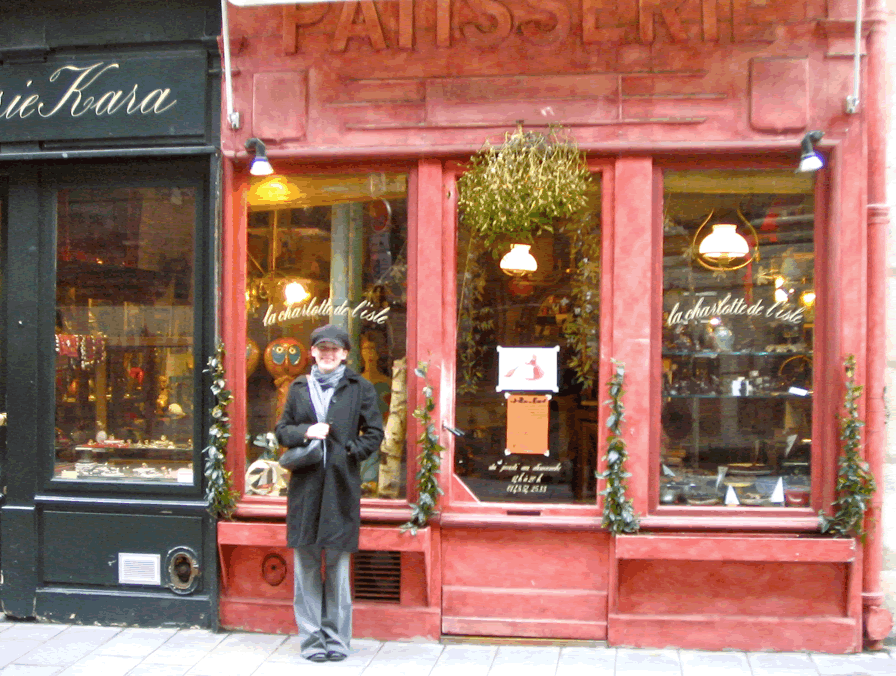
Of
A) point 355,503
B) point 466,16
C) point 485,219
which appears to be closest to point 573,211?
point 485,219

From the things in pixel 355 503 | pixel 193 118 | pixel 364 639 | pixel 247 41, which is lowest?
pixel 364 639

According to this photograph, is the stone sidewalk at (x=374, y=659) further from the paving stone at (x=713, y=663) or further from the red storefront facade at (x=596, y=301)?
the red storefront facade at (x=596, y=301)

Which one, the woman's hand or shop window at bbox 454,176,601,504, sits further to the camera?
shop window at bbox 454,176,601,504

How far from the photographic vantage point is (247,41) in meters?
6.29

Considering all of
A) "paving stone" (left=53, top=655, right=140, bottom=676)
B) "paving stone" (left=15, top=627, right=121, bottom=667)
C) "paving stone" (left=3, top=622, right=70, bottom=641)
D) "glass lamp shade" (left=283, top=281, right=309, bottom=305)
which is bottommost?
"paving stone" (left=3, top=622, right=70, bottom=641)

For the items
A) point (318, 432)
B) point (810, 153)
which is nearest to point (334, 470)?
point (318, 432)

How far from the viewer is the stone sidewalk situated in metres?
5.50

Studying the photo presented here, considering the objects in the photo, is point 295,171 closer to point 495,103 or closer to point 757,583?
point 495,103

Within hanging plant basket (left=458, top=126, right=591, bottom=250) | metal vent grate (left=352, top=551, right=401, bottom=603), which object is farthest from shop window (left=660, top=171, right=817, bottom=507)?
metal vent grate (left=352, top=551, right=401, bottom=603)

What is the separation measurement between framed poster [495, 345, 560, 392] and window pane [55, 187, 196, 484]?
201 centimetres

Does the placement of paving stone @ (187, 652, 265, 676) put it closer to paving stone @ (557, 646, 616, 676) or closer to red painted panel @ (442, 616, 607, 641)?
red painted panel @ (442, 616, 607, 641)

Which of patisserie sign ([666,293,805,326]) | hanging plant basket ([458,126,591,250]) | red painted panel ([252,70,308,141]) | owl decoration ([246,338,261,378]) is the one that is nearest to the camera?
hanging plant basket ([458,126,591,250])

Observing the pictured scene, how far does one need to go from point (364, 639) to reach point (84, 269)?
2965mm

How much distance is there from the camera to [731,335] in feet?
20.2
